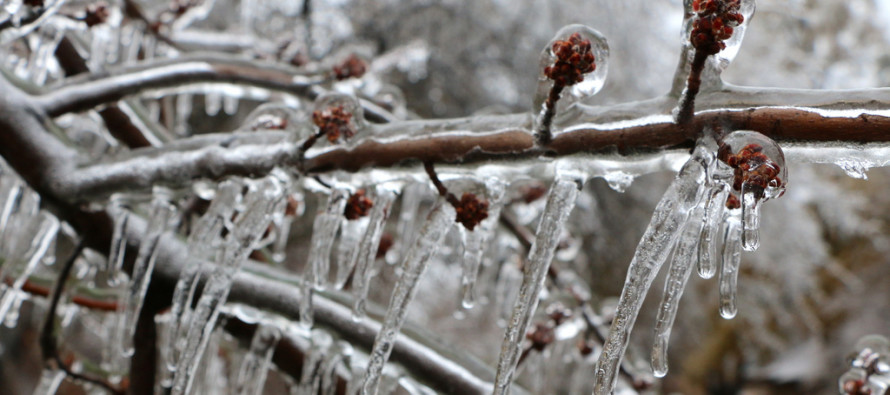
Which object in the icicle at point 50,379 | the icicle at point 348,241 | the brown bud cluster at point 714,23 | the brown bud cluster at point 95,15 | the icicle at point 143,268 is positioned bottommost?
the icicle at point 50,379

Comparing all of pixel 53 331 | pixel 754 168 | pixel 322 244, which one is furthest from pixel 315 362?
pixel 754 168

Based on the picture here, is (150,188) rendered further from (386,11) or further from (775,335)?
(775,335)

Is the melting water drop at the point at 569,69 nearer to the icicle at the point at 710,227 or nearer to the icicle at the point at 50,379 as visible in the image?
the icicle at the point at 710,227

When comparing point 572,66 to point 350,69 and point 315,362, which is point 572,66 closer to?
point 315,362

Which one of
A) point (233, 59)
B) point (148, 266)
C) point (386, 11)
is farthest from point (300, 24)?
point (148, 266)

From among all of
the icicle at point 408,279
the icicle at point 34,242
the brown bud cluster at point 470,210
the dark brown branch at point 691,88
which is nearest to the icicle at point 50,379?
the icicle at point 34,242
